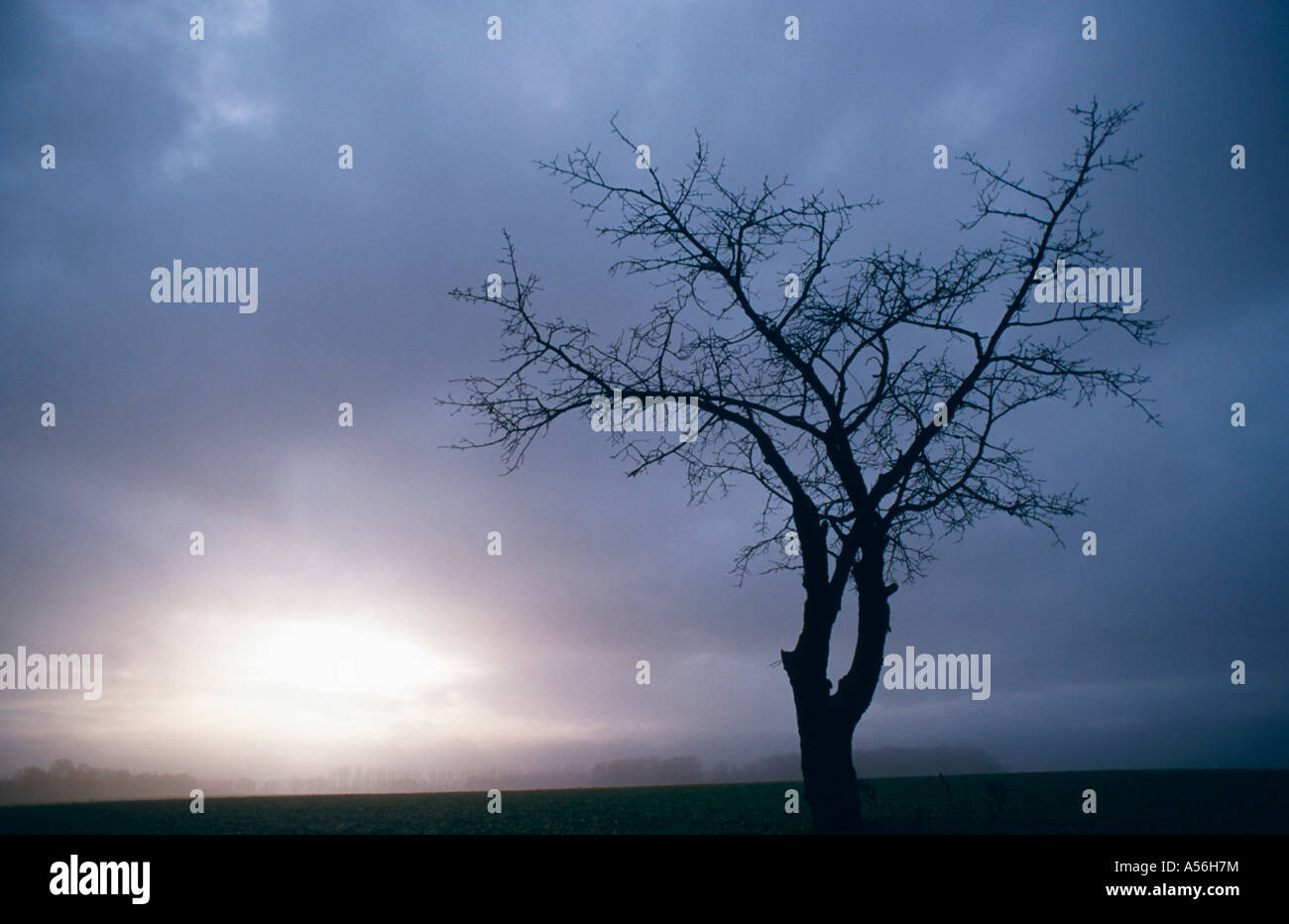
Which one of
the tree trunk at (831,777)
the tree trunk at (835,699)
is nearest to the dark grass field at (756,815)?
the tree trunk at (831,777)

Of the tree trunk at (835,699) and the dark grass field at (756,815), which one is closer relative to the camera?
the tree trunk at (835,699)

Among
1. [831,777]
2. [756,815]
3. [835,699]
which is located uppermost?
[835,699]

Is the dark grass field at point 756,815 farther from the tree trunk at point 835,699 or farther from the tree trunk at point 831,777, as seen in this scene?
the tree trunk at point 835,699

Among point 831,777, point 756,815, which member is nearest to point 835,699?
point 831,777

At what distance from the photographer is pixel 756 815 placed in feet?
45.4

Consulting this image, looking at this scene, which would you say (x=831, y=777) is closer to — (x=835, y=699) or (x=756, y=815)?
(x=835, y=699)

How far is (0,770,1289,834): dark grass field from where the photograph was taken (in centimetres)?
1119

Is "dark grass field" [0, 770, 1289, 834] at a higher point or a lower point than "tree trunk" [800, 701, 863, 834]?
lower

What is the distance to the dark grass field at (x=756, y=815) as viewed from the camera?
1119 centimetres

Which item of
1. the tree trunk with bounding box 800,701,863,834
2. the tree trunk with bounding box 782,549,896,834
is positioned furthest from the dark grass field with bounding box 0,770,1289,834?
the tree trunk with bounding box 782,549,896,834

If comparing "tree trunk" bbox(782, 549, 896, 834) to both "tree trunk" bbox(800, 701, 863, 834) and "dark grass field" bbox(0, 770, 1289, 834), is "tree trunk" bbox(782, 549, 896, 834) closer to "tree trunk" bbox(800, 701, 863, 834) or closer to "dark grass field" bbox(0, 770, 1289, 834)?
"tree trunk" bbox(800, 701, 863, 834)

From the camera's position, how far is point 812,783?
9.81 metres
